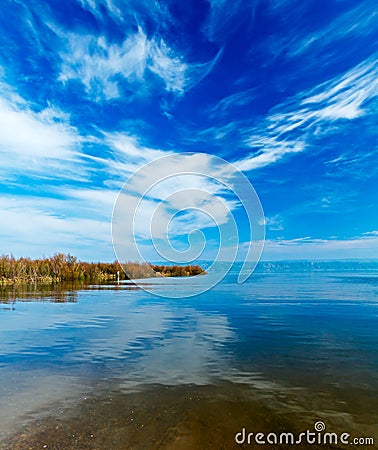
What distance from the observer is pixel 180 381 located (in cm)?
890

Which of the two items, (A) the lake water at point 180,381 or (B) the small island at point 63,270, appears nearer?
(A) the lake water at point 180,381

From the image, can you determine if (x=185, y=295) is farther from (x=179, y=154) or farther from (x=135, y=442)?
(x=135, y=442)

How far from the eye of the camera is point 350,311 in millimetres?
21219

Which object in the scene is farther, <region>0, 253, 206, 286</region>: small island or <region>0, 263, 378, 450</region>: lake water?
<region>0, 253, 206, 286</region>: small island

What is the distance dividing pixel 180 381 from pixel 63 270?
151 feet

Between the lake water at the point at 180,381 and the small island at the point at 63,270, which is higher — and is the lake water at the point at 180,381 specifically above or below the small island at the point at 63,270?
below

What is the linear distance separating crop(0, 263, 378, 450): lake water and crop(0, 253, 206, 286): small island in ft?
95.0

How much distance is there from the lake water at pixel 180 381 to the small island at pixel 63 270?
95.0ft

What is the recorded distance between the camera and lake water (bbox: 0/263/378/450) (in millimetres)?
6230

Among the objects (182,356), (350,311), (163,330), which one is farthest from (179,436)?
(350,311)

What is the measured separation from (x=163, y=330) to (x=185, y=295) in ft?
54.1

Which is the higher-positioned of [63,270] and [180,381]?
[63,270]

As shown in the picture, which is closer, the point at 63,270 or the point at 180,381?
the point at 180,381

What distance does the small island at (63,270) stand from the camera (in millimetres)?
43094
